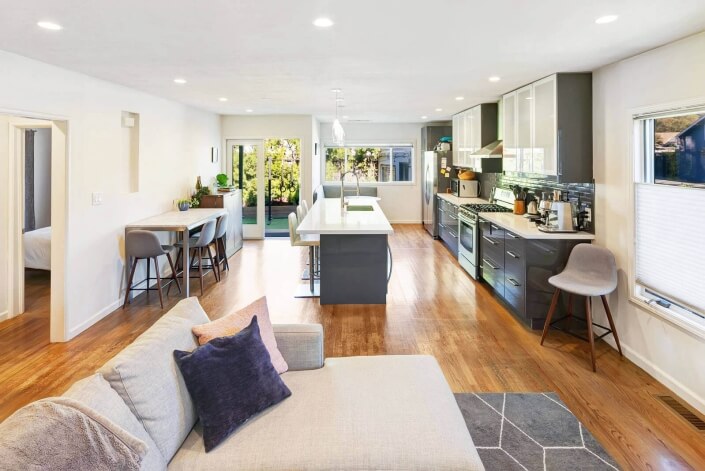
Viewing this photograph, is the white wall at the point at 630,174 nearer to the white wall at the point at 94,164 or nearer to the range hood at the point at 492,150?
the range hood at the point at 492,150

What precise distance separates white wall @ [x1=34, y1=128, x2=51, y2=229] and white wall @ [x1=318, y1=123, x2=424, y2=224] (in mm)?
5636

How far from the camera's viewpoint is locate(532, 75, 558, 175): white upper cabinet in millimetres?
4383

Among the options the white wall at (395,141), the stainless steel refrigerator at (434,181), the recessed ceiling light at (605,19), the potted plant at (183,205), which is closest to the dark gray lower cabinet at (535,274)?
the recessed ceiling light at (605,19)

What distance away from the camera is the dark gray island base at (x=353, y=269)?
5004 mm

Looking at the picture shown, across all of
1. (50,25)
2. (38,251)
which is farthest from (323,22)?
(38,251)

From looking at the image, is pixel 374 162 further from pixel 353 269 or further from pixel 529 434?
pixel 529 434

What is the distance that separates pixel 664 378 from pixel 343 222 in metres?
3.21

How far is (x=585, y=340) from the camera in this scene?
4047 mm

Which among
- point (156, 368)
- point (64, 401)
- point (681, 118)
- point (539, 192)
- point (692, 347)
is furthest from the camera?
point (539, 192)

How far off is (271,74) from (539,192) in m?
3.29

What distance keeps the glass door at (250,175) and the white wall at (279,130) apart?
19 cm

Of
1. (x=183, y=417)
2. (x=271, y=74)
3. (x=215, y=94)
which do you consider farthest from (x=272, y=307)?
(x=183, y=417)

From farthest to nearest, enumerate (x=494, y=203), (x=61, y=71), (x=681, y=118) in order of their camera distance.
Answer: (x=494, y=203)
(x=61, y=71)
(x=681, y=118)

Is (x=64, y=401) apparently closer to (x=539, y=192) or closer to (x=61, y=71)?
(x=61, y=71)
